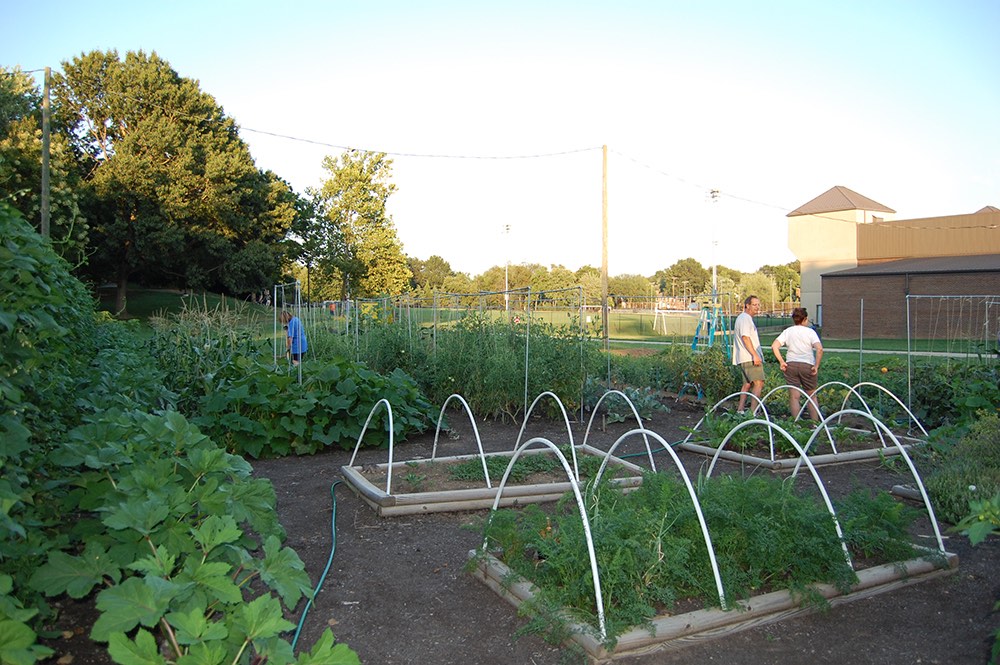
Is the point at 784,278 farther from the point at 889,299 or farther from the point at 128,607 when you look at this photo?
the point at 128,607

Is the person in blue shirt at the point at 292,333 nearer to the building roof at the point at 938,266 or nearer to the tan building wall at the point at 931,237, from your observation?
the building roof at the point at 938,266

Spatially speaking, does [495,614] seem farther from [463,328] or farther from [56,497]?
[463,328]

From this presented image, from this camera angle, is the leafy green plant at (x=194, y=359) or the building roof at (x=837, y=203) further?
the building roof at (x=837, y=203)

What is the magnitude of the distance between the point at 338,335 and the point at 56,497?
37.5 ft

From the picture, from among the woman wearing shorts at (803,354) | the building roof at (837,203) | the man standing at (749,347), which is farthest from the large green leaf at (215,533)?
the building roof at (837,203)

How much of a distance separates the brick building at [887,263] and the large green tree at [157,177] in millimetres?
29709

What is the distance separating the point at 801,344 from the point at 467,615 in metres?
6.99

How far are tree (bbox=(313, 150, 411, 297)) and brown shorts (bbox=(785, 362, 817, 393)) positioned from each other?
102ft

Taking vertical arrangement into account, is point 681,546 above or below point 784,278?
below

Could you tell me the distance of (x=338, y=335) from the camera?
1474 cm

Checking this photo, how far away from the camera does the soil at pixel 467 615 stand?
141 inches

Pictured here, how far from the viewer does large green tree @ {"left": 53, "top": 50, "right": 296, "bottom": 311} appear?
3294 cm

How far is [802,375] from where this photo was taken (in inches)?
378

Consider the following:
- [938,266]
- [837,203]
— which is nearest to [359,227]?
[938,266]
